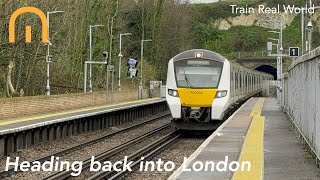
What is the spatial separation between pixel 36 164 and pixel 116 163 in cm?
206

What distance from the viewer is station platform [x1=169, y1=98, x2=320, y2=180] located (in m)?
10.5

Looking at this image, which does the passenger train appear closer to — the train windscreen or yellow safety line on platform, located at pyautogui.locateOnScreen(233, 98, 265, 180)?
the train windscreen

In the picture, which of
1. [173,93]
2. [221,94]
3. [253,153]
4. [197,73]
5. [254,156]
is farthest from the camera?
[197,73]

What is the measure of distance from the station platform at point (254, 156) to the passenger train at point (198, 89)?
6.33 feet

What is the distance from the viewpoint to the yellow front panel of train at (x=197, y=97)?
21.6 meters

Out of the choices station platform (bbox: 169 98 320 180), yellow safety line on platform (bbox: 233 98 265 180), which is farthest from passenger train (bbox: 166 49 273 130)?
station platform (bbox: 169 98 320 180)

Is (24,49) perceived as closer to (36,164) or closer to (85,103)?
(85,103)

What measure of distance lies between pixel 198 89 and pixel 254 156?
359 inches

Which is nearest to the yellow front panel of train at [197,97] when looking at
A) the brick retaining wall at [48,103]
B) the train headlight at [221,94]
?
the train headlight at [221,94]

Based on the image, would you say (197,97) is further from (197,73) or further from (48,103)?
(48,103)

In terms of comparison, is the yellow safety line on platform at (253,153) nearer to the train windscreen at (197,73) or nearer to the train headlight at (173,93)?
the train windscreen at (197,73)

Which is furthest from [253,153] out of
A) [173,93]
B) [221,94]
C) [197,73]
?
[197,73]

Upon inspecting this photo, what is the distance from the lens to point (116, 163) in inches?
598

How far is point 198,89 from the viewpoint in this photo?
21.7 m
